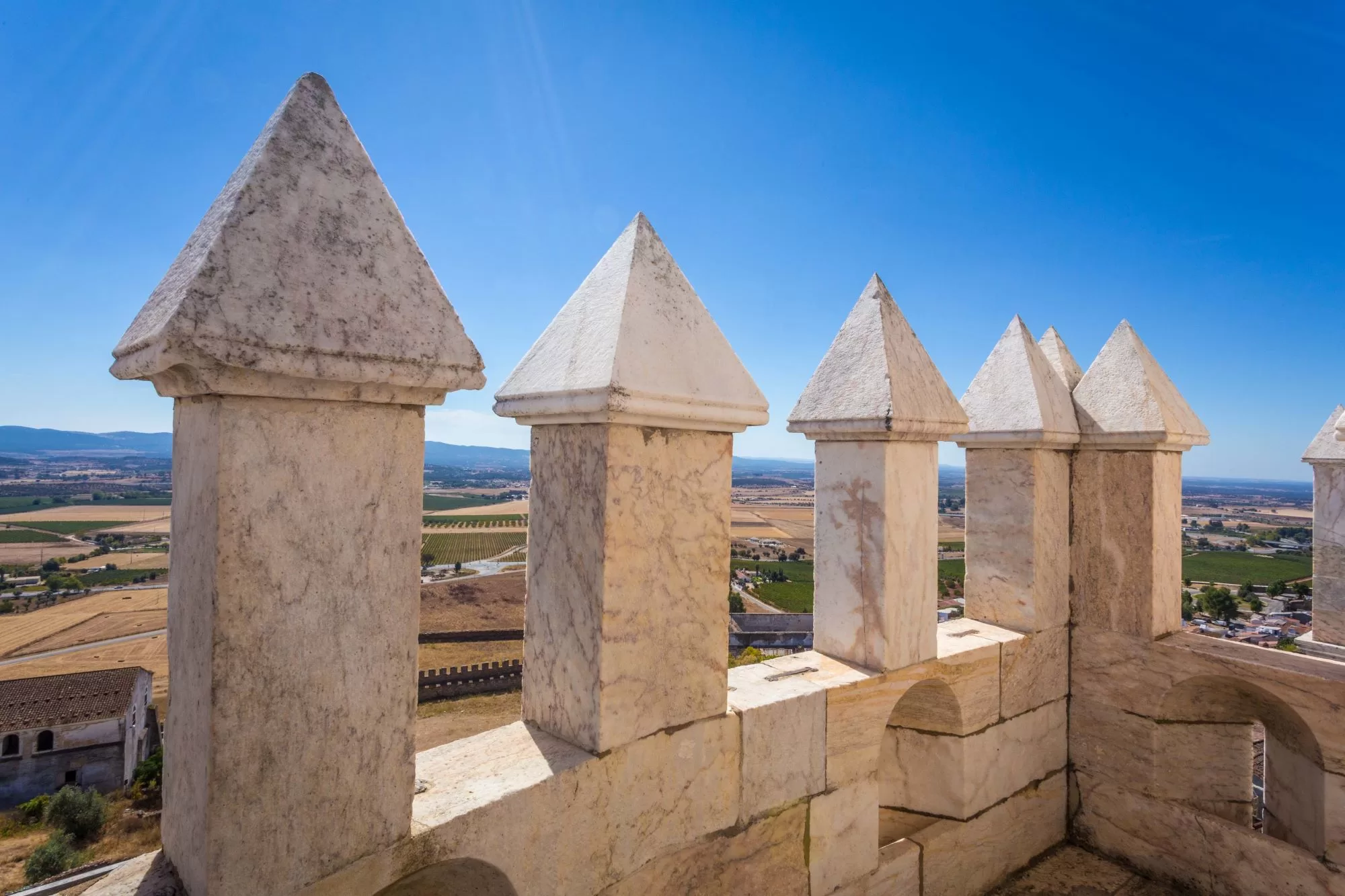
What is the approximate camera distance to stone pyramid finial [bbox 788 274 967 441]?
10.3 feet

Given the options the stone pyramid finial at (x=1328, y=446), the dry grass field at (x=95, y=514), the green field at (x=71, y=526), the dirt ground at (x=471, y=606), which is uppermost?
the stone pyramid finial at (x=1328, y=446)

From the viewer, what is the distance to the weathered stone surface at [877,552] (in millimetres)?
3176

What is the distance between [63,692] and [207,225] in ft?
113

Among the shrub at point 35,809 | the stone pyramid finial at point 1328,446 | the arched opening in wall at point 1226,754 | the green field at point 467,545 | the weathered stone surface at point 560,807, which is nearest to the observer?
the weathered stone surface at point 560,807

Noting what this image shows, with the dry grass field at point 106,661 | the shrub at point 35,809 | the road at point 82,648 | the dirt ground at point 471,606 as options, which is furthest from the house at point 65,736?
the dirt ground at point 471,606

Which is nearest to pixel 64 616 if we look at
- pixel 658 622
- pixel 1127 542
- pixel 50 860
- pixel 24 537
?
pixel 24 537

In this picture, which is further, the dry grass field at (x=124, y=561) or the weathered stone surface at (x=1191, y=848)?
the dry grass field at (x=124, y=561)

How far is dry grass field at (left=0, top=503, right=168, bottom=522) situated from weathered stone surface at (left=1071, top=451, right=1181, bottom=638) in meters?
73.5

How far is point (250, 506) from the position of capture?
1428 mm

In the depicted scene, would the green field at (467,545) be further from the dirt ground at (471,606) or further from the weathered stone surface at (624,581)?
the weathered stone surface at (624,581)

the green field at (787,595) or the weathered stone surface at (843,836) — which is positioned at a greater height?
the weathered stone surface at (843,836)

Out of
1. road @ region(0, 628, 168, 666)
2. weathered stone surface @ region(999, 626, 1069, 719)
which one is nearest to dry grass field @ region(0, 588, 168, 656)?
road @ region(0, 628, 168, 666)

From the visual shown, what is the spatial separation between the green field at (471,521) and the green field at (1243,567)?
191 feet

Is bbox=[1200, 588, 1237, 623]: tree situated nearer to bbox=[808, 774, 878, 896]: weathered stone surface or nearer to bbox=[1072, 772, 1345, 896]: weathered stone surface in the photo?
bbox=[1072, 772, 1345, 896]: weathered stone surface
